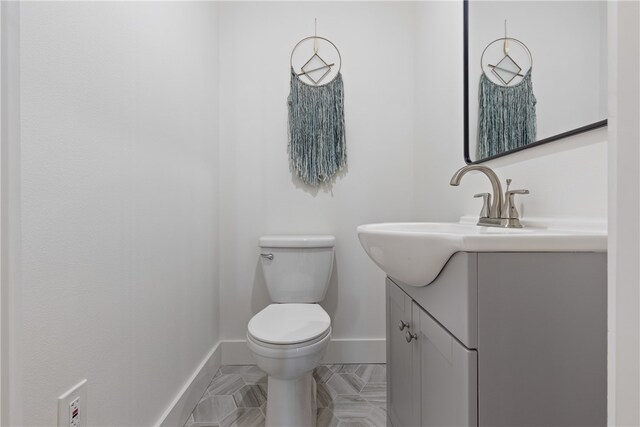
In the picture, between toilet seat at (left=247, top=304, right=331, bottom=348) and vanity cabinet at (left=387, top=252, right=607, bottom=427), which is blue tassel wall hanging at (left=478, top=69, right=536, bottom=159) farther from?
toilet seat at (left=247, top=304, right=331, bottom=348)

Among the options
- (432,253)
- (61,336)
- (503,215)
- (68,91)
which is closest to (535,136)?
(503,215)

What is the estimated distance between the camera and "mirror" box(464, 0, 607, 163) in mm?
773

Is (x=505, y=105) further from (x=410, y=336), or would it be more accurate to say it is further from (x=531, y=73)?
(x=410, y=336)

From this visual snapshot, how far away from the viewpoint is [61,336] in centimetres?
71

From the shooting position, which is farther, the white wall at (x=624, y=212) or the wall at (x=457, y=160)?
the wall at (x=457, y=160)

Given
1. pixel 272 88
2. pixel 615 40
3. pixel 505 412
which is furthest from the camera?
pixel 272 88

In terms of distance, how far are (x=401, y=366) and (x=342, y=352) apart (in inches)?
38.1

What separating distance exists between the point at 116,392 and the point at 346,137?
154cm

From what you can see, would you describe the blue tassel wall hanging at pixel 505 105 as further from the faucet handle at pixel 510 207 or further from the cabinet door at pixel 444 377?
the cabinet door at pixel 444 377

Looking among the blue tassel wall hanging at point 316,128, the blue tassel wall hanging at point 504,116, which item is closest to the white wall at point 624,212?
the blue tassel wall hanging at point 504,116

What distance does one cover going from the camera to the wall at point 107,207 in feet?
2.13

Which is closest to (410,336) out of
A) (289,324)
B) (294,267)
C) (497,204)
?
(497,204)

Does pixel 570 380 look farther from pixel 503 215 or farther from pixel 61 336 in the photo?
pixel 61 336

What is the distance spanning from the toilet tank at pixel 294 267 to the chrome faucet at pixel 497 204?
89 centimetres
